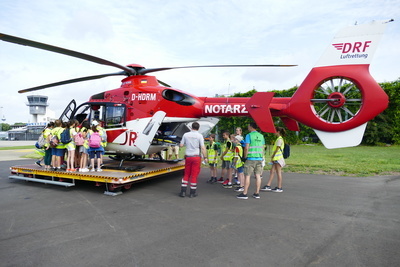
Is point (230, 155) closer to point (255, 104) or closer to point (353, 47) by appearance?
point (255, 104)

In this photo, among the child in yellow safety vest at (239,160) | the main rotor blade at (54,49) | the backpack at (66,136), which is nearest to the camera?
the main rotor blade at (54,49)

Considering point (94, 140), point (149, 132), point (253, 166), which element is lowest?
point (253, 166)

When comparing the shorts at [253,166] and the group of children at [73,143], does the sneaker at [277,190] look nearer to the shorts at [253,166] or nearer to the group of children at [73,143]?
the shorts at [253,166]

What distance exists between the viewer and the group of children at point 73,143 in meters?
7.45

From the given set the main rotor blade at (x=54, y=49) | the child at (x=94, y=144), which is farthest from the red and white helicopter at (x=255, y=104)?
the child at (x=94, y=144)

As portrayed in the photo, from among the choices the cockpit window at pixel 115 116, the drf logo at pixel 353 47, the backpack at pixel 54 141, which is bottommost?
the backpack at pixel 54 141

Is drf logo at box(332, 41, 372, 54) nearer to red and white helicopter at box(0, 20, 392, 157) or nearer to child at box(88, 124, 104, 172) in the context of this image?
red and white helicopter at box(0, 20, 392, 157)

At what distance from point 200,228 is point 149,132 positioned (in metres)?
3.86

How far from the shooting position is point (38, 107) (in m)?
83.0

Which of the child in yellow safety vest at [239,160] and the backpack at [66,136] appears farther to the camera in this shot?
the backpack at [66,136]

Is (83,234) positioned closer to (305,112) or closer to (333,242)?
(333,242)

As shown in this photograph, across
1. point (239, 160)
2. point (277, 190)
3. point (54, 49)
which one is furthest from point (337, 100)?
point (54, 49)

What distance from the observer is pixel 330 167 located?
10.6m

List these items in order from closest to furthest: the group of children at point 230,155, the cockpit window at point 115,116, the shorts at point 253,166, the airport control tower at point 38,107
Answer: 1. the shorts at point 253,166
2. the group of children at point 230,155
3. the cockpit window at point 115,116
4. the airport control tower at point 38,107
